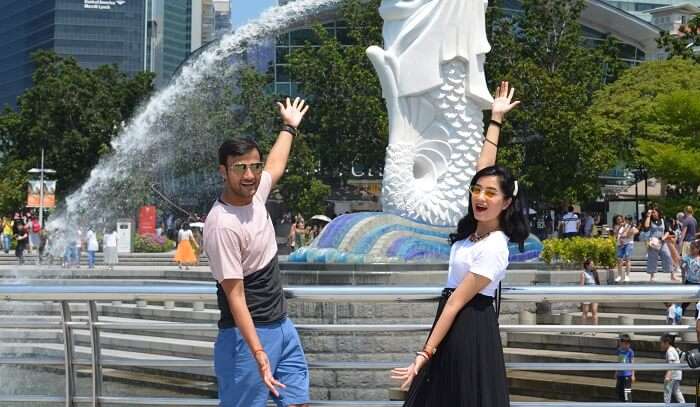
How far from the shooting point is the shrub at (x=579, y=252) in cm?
1728

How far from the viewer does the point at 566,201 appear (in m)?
34.1

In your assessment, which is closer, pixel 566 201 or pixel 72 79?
pixel 566 201

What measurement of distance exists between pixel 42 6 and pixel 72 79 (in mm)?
62987

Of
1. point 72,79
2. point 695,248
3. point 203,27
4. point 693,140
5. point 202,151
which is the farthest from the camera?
point 203,27

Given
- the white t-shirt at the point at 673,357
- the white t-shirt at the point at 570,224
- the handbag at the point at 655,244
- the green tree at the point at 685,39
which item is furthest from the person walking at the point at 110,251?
the white t-shirt at the point at 673,357

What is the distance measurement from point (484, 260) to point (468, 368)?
17.2 inches

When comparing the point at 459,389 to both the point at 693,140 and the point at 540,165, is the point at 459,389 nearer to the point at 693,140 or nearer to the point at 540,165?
the point at 693,140

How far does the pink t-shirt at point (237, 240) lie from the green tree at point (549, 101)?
28.5 metres

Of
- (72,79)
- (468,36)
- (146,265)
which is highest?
(72,79)

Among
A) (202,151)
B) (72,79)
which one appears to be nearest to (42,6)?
(72,79)

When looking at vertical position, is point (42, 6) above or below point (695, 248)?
above

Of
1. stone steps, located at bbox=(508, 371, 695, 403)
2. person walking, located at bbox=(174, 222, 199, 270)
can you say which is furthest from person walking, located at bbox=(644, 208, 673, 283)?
person walking, located at bbox=(174, 222, 199, 270)

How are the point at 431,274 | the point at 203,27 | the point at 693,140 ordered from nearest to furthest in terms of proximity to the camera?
the point at 431,274 → the point at 693,140 → the point at 203,27

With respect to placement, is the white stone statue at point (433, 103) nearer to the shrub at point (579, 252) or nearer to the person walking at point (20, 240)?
the shrub at point (579, 252)
